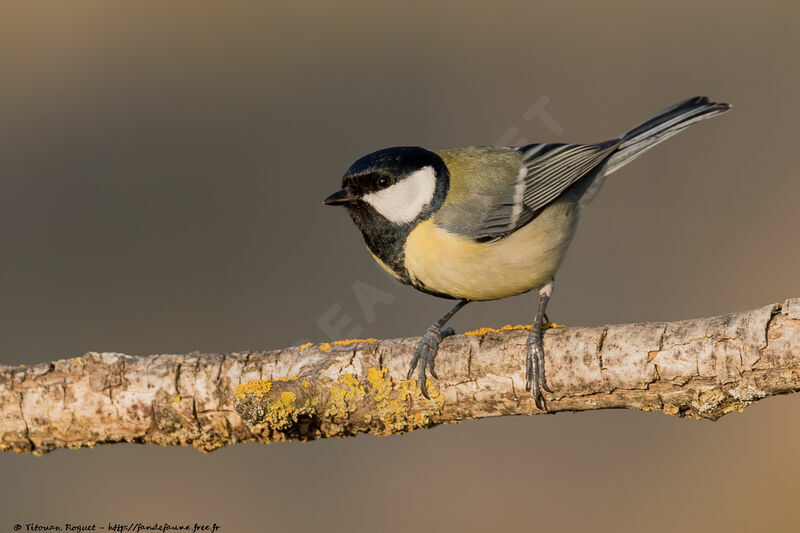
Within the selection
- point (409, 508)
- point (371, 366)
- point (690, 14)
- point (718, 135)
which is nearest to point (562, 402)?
point (371, 366)

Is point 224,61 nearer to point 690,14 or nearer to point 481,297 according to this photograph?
point 690,14

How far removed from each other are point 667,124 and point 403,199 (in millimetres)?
1290

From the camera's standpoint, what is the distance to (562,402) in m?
2.39

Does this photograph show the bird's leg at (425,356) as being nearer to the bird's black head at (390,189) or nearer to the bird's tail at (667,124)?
the bird's black head at (390,189)

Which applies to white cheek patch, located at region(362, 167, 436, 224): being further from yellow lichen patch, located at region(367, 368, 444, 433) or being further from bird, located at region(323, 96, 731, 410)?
yellow lichen patch, located at region(367, 368, 444, 433)

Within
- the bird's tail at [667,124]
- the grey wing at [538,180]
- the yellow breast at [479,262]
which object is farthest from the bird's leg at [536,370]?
the bird's tail at [667,124]

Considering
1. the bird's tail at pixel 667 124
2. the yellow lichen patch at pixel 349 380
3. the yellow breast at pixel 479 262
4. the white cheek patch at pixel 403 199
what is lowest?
the yellow lichen patch at pixel 349 380

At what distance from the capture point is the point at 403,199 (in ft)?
9.70

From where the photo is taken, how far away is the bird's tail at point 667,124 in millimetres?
3318

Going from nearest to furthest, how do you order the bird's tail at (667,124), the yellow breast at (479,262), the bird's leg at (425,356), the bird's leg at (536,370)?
the bird's leg at (536,370) < the bird's leg at (425,356) < the yellow breast at (479,262) < the bird's tail at (667,124)

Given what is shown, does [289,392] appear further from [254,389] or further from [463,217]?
[463,217]

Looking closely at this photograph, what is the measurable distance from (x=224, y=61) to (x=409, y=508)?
400cm

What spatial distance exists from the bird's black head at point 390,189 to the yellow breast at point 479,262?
0.09m

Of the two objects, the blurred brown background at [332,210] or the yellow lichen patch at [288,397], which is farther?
the blurred brown background at [332,210]
